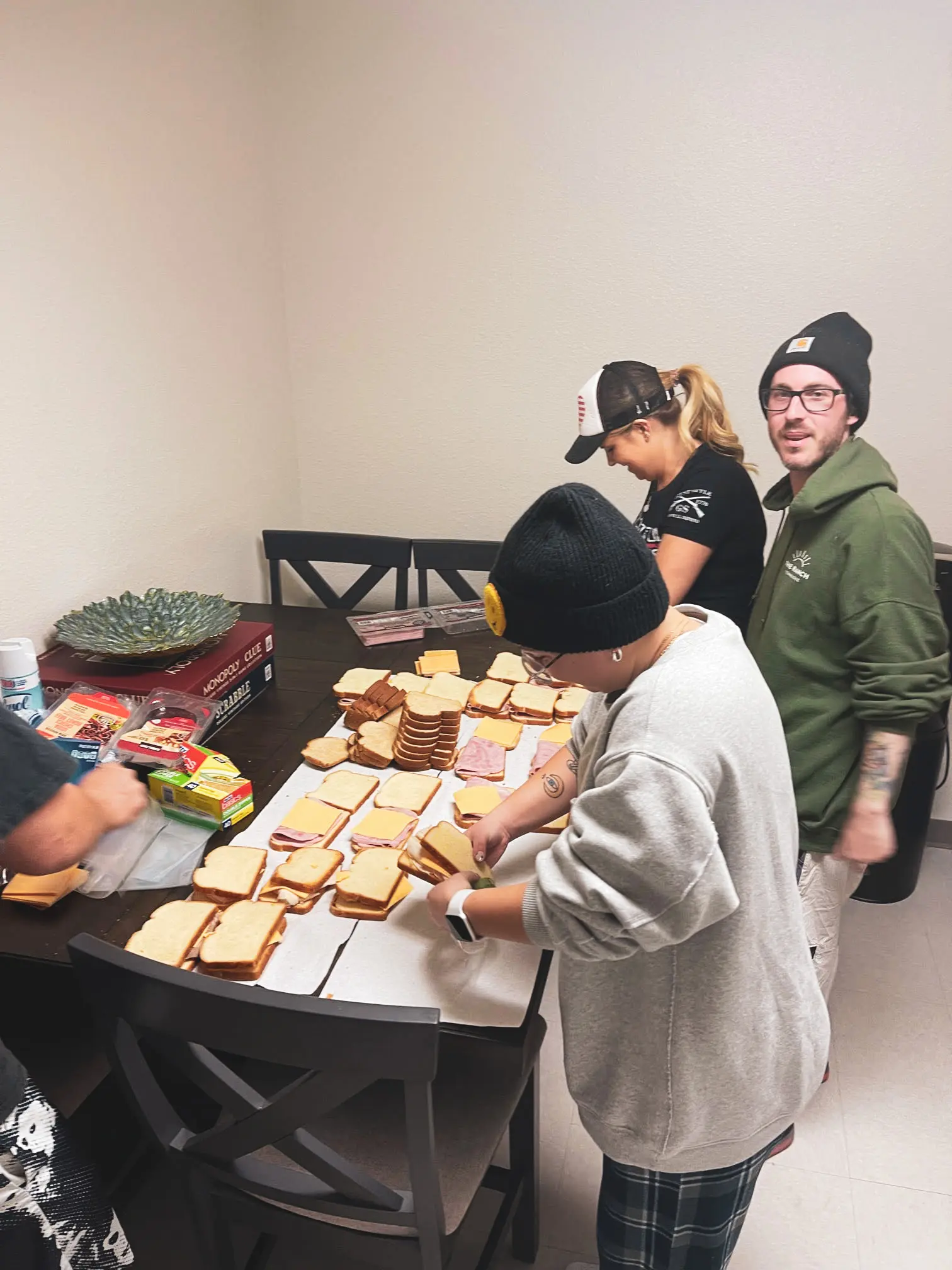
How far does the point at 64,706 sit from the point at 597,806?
3.78ft

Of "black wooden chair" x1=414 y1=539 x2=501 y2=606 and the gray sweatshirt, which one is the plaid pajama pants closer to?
the gray sweatshirt

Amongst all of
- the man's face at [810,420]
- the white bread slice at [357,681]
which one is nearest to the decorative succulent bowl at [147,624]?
the white bread slice at [357,681]

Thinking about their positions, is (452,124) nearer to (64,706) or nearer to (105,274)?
(105,274)

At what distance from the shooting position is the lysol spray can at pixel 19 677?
1.54m

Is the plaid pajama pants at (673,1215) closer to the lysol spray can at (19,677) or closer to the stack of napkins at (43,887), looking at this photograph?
the stack of napkins at (43,887)

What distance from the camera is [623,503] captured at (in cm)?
271

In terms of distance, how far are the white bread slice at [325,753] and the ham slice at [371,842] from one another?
0.24 m

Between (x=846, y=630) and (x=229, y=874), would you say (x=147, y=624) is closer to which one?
(x=229, y=874)

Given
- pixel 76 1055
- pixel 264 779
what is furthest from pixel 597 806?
pixel 76 1055

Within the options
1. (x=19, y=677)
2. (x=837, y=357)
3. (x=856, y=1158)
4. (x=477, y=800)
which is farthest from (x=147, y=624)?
(x=856, y=1158)

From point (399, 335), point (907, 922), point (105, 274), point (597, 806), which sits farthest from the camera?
point (399, 335)

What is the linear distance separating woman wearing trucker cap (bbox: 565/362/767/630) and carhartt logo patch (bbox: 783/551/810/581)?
217mm

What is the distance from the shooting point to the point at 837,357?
154cm

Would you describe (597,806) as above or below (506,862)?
above
